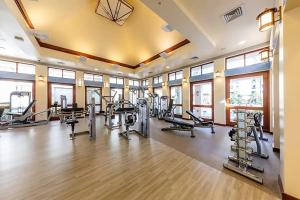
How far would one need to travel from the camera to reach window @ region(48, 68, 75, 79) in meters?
8.24

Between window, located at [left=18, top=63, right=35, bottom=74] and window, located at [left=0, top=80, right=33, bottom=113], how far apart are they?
0.64 meters

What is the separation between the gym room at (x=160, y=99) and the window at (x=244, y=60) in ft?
0.14

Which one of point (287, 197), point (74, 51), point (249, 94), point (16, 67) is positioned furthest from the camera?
point (74, 51)

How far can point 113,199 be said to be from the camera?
175 cm

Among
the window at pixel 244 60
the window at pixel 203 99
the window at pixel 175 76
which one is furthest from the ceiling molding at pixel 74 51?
the window at pixel 203 99

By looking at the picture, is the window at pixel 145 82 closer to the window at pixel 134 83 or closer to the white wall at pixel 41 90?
the window at pixel 134 83

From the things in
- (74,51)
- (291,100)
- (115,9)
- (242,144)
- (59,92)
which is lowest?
(242,144)

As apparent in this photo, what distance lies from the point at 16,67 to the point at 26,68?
405mm

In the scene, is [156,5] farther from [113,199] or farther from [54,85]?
[54,85]

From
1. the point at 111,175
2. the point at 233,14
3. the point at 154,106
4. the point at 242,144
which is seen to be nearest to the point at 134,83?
the point at 154,106

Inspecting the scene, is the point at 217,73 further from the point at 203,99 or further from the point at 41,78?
the point at 41,78

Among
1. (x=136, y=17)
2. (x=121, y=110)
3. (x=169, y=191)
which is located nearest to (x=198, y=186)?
(x=169, y=191)

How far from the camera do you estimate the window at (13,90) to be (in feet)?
22.6

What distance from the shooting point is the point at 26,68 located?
293 inches
